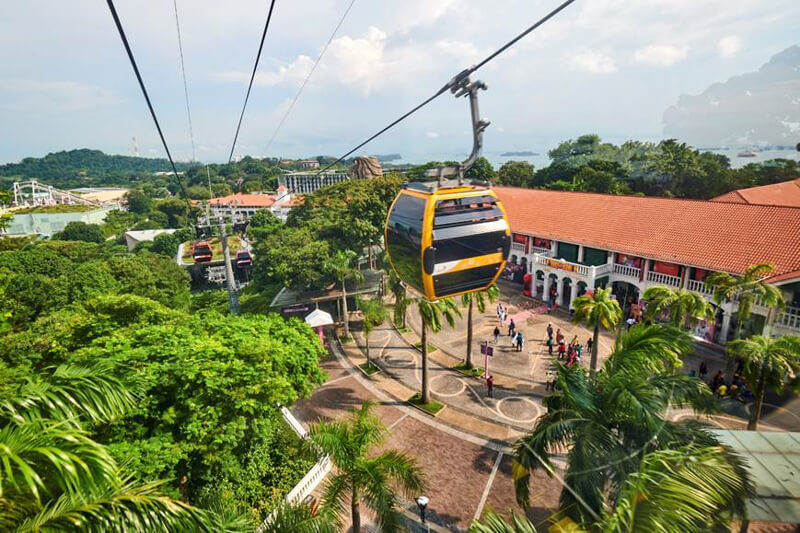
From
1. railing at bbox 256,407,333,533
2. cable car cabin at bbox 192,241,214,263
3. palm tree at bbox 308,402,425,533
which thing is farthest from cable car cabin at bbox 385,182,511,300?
cable car cabin at bbox 192,241,214,263

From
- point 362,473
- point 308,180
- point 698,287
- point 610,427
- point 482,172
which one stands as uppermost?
point 308,180

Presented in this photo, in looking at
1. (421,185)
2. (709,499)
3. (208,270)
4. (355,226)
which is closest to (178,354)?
(421,185)

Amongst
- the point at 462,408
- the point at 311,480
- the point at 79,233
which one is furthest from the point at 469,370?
the point at 79,233

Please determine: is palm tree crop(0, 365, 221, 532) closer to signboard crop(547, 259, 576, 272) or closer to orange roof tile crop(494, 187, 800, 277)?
orange roof tile crop(494, 187, 800, 277)

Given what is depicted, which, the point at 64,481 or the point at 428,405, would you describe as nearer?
the point at 64,481

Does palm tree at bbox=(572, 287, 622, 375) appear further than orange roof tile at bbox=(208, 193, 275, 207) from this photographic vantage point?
No

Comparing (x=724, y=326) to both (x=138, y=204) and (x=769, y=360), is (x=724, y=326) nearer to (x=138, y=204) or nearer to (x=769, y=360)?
(x=769, y=360)
